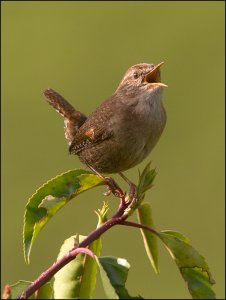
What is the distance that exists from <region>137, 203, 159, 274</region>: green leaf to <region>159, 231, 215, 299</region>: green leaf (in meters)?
0.19

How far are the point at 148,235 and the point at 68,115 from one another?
10.1ft

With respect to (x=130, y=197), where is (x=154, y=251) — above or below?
below

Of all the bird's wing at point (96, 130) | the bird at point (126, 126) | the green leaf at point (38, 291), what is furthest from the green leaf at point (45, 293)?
the bird's wing at point (96, 130)

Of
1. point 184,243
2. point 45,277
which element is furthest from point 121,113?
point 45,277

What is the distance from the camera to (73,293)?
2109mm

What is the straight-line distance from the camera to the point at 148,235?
2.28m

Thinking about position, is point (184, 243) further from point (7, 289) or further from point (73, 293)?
point (7, 289)

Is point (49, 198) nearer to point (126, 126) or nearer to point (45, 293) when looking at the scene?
point (45, 293)

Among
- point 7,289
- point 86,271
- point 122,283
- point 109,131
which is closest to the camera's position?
point 7,289

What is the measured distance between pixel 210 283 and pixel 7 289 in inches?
24.2

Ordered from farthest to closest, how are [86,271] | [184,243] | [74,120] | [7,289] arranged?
1. [74,120]
2. [86,271]
3. [184,243]
4. [7,289]

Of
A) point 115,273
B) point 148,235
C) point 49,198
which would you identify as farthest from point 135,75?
point 115,273

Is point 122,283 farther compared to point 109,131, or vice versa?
point 109,131

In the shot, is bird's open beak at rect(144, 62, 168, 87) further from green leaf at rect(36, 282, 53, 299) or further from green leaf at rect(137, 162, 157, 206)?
green leaf at rect(36, 282, 53, 299)
